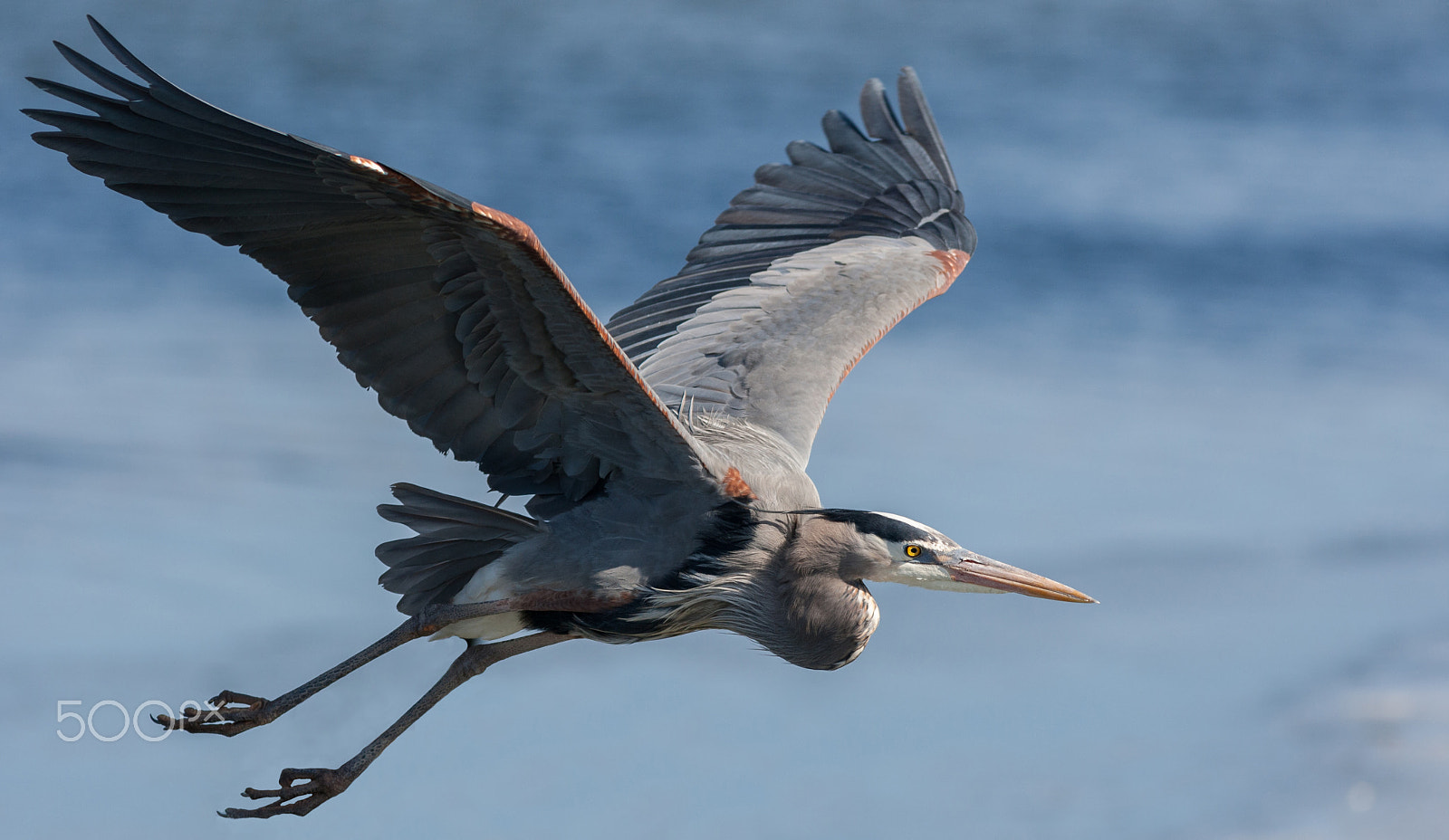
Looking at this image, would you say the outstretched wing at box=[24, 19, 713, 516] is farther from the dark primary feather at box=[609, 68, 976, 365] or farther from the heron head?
the dark primary feather at box=[609, 68, 976, 365]

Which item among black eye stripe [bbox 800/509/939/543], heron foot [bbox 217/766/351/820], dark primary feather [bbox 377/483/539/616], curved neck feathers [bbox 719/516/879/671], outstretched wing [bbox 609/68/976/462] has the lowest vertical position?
heron foot [bbox 217/766/351/820]

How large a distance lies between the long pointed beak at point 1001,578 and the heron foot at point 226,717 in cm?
328

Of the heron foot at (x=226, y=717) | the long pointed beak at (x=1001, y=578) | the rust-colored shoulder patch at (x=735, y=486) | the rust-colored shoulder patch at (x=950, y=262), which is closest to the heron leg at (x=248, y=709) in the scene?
the heron foot at (x=226, y=717)

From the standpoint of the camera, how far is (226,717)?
6996mm

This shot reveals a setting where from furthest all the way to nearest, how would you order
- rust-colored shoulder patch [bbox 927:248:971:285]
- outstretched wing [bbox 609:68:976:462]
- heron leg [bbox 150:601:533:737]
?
rust-colored shoulder patch [bbox 927:248:971:285]
outstretched wing [bbox 609:68:976:462]
heron leg [bbox 150:601:533:737]

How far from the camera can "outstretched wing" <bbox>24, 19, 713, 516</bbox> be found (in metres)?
6.08

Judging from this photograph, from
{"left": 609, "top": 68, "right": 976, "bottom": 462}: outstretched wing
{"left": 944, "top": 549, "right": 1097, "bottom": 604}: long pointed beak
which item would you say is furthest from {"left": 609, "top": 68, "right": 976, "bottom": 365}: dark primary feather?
{"left": 944, "top": 549, "right": 1097, "bottom": 604}: long pointed beak

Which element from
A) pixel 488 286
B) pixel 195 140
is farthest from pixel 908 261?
pixel 195 140

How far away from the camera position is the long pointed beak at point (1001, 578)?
7.48 metres

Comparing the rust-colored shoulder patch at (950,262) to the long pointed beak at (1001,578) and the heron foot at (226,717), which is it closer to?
the long pointed beak at (1001,578)

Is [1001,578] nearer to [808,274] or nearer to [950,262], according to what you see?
[808,274]

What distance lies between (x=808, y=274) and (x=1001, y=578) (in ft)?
10.2

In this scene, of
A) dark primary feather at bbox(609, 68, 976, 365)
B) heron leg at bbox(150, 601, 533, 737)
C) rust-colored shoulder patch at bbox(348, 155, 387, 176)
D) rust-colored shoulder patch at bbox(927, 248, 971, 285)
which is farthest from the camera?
rust-colored shoulder patch at bbox(927, 248, 971, 285)

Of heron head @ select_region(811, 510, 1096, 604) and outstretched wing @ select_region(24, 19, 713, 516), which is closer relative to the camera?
outstretched wing @ select_region(24, 19, 713, 516)
